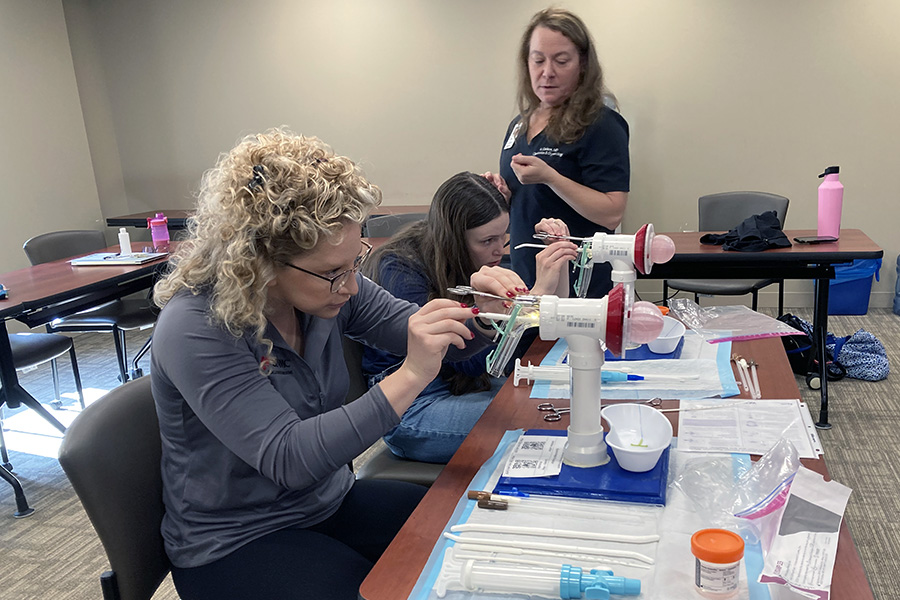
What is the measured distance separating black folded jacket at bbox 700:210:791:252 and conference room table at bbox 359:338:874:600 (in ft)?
3.95

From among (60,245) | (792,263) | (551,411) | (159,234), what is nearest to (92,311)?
(60,245)

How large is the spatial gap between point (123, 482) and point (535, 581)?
717 mm

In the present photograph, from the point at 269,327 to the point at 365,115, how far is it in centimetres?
389

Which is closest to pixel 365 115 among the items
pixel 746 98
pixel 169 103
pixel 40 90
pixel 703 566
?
pixel 169 103

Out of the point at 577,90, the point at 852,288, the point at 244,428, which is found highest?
the point at 577,90

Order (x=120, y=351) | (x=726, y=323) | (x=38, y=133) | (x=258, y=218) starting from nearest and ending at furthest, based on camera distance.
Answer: (x=258, y=218) < (x=726, y=323) < (x=120, y=351) < (x=38, y=133)

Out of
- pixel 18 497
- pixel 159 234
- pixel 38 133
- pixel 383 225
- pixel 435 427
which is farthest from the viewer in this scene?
pixel 38 133

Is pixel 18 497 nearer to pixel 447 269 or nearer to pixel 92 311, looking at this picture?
pixel 92 311

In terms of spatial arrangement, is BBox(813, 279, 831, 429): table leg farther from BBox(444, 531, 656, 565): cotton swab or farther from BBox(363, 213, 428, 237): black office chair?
BBox(444, 531, 656, 565): cotton swab

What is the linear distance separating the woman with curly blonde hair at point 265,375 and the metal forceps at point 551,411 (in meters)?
0.26

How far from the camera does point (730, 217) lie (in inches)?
145

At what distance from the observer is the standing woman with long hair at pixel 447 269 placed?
160 cm

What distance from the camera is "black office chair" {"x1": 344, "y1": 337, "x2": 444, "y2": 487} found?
1548 millimetres

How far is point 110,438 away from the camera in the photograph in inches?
44.9
